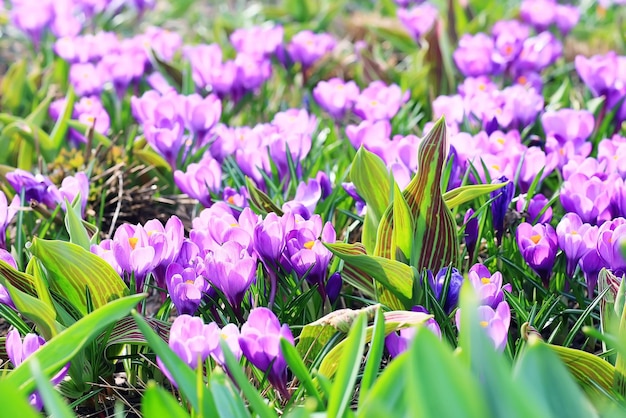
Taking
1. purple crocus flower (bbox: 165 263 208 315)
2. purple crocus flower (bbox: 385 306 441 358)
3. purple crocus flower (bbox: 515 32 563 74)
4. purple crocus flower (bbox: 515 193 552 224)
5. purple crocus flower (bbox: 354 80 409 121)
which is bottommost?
purple crocus flower (bbox: 515 32 563 74)

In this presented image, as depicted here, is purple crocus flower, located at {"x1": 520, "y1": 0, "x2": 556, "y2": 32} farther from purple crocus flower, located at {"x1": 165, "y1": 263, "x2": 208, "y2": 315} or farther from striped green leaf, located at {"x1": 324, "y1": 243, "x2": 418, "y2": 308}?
purple crocus flower, located at {"x1": 165, "y1": 263, "x2": 208, "y2": 315}

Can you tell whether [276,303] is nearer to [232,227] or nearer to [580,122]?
[232,227]

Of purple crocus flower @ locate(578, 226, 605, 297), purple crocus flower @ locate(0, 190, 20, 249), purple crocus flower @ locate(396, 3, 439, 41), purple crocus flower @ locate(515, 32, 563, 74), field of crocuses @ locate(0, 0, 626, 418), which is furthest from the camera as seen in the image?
purple crocus flower @ locate(396, 3, 439, 41)

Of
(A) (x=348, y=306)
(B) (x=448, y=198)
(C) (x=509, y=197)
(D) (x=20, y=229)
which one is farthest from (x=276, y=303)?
(D) (x=20, y=229)

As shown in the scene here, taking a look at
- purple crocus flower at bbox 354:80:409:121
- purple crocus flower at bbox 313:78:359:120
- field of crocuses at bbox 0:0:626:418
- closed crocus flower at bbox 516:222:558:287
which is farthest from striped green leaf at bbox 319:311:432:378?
purple crocus flower at bbox 313:78:359:120

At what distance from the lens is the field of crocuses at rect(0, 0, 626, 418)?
1.04m

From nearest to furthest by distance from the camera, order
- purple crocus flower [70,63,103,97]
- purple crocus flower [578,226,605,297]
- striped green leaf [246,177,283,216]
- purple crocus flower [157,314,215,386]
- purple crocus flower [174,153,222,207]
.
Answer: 1. purple crocus flower [157,314,215,386]
2. purple crocus flower [578,226,605,297]
3. striped green leaf [246,177,283,216]
4. purple crocus flower [174,153,222,207]
5. purple crocus flower [70,63,103,97]

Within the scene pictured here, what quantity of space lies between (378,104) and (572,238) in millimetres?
1035

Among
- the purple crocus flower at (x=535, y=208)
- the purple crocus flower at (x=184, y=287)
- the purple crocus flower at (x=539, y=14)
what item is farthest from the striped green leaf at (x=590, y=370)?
the purple crocus flower at (x=539, y=14)

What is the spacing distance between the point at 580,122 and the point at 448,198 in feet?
2.17

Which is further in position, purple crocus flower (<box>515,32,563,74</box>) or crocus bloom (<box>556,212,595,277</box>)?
purple crocus flower (<box>515,32,563,74</box>)

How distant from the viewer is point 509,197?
1676mm

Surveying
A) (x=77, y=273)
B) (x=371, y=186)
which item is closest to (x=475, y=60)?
(x=371, y=186)

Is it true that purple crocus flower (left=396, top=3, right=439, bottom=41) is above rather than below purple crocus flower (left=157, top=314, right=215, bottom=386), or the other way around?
below
